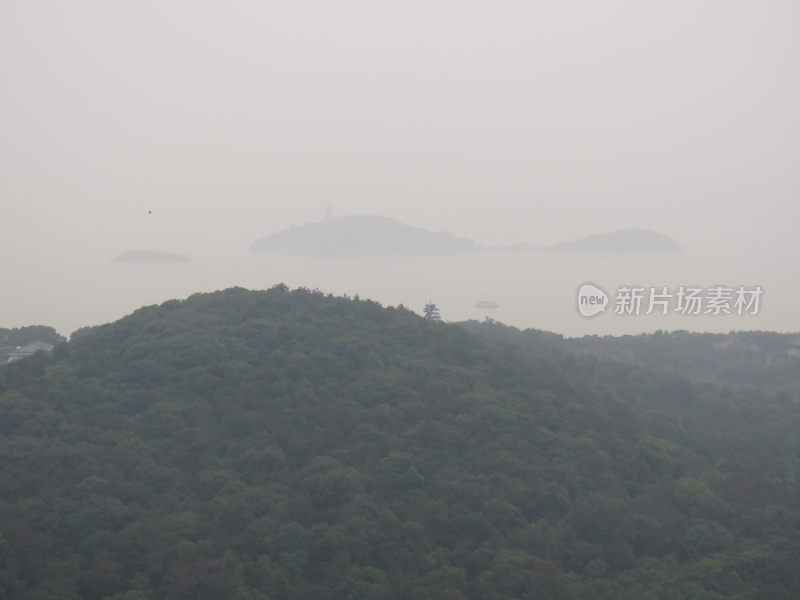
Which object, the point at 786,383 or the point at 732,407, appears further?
the point at 786,383

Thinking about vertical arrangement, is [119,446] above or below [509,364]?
below

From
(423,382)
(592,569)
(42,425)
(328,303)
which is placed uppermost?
(328,303)

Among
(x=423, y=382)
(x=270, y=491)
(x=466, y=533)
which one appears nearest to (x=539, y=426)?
(x=423, y=382)

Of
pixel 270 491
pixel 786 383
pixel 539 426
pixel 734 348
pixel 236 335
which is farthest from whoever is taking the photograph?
pixel 734 348

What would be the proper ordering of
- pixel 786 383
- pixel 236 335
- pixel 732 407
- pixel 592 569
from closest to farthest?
1. pixel 592 569
2. pixel 236 335
3. pixel 732 407
4. pixel 786 383

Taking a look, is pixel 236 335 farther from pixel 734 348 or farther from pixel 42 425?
pixel 734 348

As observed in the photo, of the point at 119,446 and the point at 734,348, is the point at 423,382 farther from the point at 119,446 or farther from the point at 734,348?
the point at 734,348
